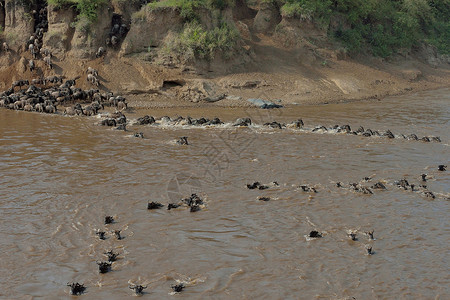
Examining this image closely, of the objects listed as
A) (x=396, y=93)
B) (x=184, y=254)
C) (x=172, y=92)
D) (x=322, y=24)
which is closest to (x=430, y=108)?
(x=396, y=93)

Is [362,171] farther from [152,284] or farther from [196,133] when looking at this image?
[152,284]

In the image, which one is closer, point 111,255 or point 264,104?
point 111,255

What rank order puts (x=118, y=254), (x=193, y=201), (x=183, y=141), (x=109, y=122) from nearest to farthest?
1. (x=118, y=254)
2. (x=193, y=201)
3. (x=183, y=141)
4. (x=109, y=122)

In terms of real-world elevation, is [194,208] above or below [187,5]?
below

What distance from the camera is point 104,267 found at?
6.65 meters

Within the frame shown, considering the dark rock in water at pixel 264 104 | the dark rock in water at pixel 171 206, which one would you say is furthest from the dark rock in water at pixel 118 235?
the dark rock in water at pixel 264 104

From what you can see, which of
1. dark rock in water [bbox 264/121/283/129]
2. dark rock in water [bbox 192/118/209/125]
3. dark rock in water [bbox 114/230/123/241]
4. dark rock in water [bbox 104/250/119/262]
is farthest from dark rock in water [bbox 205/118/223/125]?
dark rock in water [bbox 104/250/119/262]

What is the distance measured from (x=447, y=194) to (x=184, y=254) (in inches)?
227

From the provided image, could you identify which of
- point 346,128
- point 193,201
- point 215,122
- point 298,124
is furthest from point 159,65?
point 193,201

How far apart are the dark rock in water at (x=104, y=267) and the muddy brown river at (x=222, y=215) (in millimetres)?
67

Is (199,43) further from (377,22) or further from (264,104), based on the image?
(377,22)

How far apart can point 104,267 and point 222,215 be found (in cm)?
261

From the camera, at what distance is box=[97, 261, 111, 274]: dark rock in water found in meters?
6.64

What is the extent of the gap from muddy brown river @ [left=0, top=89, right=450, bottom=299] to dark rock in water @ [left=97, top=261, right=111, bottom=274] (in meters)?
0.07
